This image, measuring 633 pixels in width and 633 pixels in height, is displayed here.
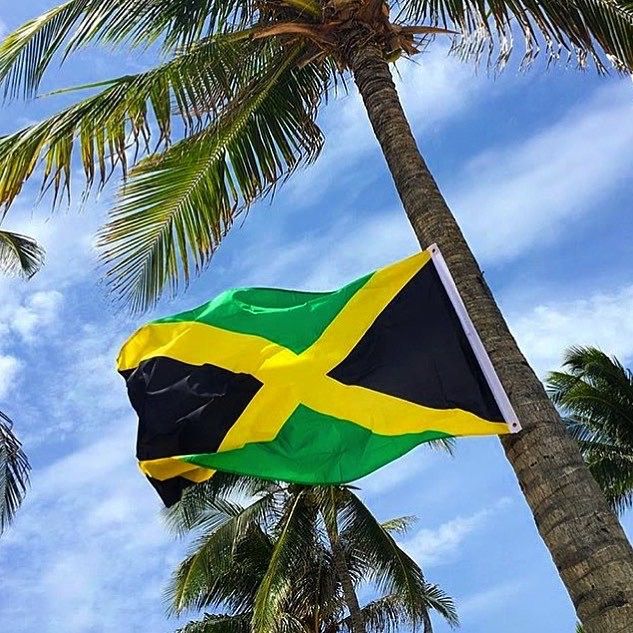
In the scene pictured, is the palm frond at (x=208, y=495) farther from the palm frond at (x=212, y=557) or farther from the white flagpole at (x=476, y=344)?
the white flagpole at (x=476, y=344)

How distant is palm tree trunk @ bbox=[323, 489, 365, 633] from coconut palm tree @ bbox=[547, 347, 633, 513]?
22.8ft

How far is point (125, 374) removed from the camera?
6.52 m

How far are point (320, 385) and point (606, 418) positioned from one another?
717 inches

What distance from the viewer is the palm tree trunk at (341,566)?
60.5ft

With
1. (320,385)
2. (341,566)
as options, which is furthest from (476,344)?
(341,566)

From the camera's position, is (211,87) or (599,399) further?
(599,399)

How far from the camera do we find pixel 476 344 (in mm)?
5332

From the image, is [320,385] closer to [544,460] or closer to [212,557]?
[544,460]

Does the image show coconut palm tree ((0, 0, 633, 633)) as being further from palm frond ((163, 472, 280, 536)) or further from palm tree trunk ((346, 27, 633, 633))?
palm frond ((163, 472, 280, 536))

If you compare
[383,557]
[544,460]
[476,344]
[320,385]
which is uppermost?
[383,557]

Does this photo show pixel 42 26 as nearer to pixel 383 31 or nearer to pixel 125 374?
pixel 383 31

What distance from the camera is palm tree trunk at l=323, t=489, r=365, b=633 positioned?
726 inches

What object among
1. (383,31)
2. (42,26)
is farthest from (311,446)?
(42,26)

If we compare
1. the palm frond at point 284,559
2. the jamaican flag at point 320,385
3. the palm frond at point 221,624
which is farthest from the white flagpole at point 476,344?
the palm frond at point 221,624
